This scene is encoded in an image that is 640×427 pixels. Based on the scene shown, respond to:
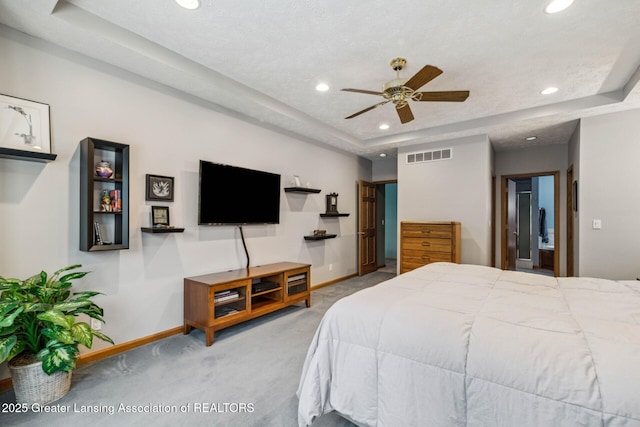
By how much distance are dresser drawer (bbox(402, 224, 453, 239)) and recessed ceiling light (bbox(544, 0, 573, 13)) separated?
2.93 m

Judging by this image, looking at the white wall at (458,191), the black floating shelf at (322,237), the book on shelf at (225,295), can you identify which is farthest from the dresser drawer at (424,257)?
the book on shelf at (225,295)

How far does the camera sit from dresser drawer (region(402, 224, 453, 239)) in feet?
14.7

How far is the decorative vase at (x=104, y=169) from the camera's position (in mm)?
2535

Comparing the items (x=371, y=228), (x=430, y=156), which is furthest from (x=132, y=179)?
(x=371, y=228)

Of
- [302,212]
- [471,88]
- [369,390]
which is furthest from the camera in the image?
[302,212]

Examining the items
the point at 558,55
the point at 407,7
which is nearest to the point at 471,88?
the point at 558,55

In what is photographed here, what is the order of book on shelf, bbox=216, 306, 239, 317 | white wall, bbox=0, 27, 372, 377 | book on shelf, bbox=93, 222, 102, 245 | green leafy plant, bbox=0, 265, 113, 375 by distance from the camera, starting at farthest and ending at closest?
book on shelf, bbox=216, 306, 239, 317
book on shelf, bbox=93, 222, 102, 245
white wall, bbox=0, 27, 372, 377
green leafy plant, bbox=0, 265, 113, 375

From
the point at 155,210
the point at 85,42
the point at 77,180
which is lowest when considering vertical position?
the point at 155,210

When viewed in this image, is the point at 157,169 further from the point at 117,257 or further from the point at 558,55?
the point at 558,55

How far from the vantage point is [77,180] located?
2492 millimetres

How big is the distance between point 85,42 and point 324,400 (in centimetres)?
312

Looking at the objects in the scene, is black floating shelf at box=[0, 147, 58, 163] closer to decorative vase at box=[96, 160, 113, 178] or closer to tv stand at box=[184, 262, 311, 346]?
decorative vase at box=[96, 160, 113, 178]

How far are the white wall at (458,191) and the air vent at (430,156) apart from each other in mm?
57

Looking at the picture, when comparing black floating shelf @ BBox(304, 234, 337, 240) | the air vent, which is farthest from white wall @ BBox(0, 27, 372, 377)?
the air vent
